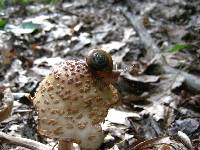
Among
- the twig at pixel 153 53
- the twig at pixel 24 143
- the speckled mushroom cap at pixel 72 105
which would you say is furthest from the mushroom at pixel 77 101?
the twig at pixel 153 53

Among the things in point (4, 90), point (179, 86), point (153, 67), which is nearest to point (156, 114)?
point (179, 86)

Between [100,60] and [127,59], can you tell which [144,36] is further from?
[100,60]

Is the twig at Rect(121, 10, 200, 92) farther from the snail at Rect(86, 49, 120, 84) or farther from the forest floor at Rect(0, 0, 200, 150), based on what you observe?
the snail at Rect(86, 49, 120, 84)

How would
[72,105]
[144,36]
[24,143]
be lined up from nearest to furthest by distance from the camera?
[72,105] → [24,143] → [144,36]

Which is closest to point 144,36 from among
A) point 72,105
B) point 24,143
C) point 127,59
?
point 127,59

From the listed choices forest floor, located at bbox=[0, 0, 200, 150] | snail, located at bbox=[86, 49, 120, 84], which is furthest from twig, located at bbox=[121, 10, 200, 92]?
snail, located at bbox=[86, 49, 120, 84]

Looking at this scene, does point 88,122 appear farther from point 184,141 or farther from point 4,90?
point 4,90
